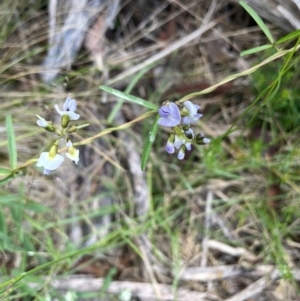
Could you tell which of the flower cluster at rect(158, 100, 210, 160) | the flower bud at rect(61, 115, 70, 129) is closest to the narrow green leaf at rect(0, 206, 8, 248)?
the flower bud at rect(61, 115, 70, 129)

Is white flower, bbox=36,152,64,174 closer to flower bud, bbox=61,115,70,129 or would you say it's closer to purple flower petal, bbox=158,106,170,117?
flower bud, bbox=61,115,70,129

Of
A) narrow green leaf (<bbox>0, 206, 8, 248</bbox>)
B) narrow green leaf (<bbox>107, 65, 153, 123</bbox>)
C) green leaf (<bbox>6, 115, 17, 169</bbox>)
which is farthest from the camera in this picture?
narrow green leaf (<bbox>107, 65, 153, 123</bbox>)

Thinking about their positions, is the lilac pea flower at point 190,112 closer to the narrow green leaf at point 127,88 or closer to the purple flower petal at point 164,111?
the purple flower petal at point 164,111

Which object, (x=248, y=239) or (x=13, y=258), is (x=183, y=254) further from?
(x=13, y=258)

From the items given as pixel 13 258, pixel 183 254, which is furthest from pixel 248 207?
pixel 13 258

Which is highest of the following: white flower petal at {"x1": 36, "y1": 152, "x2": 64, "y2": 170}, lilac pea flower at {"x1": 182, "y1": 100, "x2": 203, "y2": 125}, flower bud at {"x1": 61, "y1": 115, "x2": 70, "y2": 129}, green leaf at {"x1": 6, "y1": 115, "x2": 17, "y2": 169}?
flower bud at {"x1": 61, "y1": 115, "x2": 70, "y2": 129}

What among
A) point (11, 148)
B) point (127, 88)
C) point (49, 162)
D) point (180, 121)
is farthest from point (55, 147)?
point (127, 88)

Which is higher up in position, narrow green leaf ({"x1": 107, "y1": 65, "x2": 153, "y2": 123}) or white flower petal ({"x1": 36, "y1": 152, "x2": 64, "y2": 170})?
white flower petal ({"x1": 36, "y1": 152, "x2": 64, "y2": 170})

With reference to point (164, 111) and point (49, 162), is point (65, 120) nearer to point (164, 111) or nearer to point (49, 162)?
point (49, 162)

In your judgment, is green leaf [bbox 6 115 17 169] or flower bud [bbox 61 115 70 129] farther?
green leaf [bbox 6 115 17 169]
